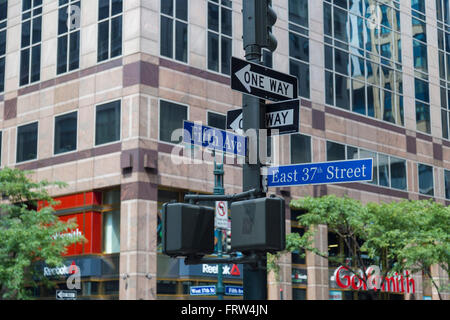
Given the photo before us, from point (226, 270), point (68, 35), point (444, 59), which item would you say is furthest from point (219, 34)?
point (444, 59)

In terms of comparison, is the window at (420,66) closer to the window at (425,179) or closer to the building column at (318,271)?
the window at (425,179)

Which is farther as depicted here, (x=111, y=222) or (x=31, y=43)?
(x=31, y=43)

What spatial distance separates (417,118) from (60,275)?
26.5 m

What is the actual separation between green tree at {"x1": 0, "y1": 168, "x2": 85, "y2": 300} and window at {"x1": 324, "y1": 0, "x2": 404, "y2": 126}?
62.2 feet

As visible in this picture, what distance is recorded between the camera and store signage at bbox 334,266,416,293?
38.9m

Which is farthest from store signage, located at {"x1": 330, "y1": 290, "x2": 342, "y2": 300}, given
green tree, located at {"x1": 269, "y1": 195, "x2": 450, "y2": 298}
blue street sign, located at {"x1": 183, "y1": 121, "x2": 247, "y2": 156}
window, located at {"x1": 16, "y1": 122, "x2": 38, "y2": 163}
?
blue street sign, located at {"x1": 183, "y1": 121, "x2": 247, "y2": 156}

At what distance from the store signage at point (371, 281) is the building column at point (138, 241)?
11.2 metres

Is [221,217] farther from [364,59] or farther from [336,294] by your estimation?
[364,59]

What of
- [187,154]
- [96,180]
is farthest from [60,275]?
[187,154]

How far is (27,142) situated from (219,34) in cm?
1121

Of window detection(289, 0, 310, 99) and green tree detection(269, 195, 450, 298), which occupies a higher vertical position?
window detection(289, 0, 310, 99)

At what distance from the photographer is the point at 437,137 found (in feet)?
166

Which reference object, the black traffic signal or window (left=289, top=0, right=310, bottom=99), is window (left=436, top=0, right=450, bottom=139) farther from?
the black traffic signal

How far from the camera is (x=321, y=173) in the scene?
8.19m
